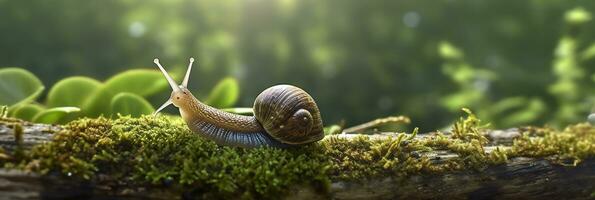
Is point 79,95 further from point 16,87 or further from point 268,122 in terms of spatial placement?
point 268,122

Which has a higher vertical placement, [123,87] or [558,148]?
[123,87]

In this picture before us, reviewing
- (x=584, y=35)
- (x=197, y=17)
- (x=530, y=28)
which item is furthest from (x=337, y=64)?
(x=584, y=35)

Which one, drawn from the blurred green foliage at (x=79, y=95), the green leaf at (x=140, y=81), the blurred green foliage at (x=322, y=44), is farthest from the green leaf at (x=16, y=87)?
the blurred green foliage at (x=322, y=44)

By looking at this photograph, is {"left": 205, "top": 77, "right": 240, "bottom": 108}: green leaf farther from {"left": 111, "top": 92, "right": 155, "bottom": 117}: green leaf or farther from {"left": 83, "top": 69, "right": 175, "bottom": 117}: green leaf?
{"left": 111, "top": 92, "right": 155, "bottom": 117}: green leaf

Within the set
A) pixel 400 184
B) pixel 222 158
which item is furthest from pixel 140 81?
pixel 400 184

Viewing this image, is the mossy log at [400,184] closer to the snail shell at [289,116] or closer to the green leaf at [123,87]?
the snail shell at [289,116]

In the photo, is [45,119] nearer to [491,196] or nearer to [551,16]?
[491,196]
